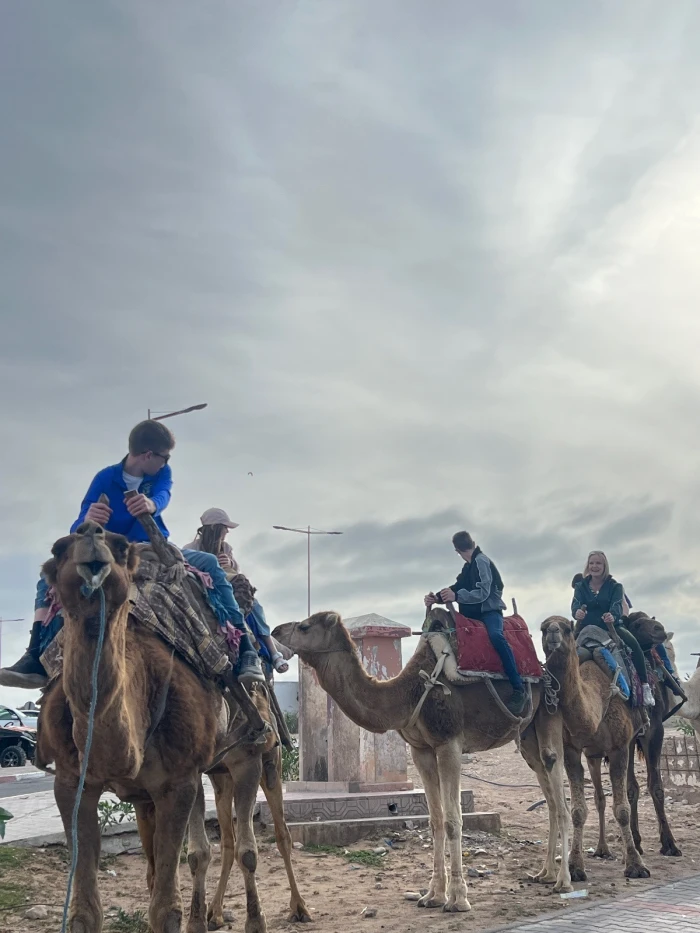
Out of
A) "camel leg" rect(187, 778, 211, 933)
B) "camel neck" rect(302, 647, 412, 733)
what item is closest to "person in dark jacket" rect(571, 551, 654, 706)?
"camel neck" rect(302, 647, 412, 733)

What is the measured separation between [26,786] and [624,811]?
573 inches

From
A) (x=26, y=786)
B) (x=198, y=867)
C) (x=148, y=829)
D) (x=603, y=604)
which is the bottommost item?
(x=198, y=867)

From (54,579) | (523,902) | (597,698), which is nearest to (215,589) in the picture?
(54,579)

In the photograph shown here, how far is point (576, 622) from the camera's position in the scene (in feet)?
40.0

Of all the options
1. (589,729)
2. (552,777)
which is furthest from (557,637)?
(552,777)

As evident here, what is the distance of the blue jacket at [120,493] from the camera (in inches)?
249

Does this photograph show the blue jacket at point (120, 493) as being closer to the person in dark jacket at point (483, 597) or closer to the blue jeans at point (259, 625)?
the blue jeans at point (259, 625)

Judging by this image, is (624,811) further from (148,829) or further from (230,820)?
(148,829)

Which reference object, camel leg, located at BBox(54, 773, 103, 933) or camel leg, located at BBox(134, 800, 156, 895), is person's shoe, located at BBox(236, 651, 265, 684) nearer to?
camel leg, located at BBox(134, 800, 156, 895)

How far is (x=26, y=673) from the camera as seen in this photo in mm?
6137

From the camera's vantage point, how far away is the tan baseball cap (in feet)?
28.4

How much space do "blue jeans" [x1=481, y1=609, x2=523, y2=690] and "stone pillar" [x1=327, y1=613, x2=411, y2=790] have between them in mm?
4256

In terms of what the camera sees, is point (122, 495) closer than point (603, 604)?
Yes

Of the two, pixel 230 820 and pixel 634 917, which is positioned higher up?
pixel 230 820
